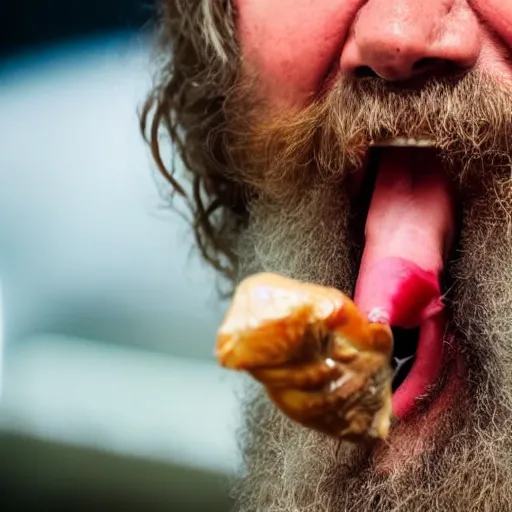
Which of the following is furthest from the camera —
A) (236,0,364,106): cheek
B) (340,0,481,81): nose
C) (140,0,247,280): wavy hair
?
(140,0,247,280): wavy hair

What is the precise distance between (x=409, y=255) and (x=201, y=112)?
1.53 feet

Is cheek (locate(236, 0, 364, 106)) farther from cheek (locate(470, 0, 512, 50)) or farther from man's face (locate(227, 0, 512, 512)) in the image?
cheek (locate(470, 0, 512, 50))

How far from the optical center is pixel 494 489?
0.80 metres

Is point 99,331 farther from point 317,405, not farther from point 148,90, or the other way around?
point 317,405

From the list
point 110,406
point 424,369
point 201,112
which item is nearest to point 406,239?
point 424,369

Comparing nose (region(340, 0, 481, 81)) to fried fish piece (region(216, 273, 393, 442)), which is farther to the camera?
nose (region(340, 0, 481, 81))

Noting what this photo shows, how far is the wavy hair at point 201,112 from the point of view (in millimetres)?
1038

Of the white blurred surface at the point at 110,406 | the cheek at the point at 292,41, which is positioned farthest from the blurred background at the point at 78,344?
the cheek at the point at 292,41

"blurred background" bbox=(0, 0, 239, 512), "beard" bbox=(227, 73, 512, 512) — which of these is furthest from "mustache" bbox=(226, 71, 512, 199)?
"blurred background" bbox=(0, 0, 239, 512)

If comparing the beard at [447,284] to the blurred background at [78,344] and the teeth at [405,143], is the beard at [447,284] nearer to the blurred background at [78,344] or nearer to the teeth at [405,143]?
the teeth at [405,143]

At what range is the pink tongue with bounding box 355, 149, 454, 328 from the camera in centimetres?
75

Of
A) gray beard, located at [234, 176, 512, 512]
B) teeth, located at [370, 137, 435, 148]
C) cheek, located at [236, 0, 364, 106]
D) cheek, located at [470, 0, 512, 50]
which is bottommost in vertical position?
gray beard, located at [234, 176, 512, 512]

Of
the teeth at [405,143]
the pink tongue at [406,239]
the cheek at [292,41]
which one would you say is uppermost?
the cheek at [292,41]

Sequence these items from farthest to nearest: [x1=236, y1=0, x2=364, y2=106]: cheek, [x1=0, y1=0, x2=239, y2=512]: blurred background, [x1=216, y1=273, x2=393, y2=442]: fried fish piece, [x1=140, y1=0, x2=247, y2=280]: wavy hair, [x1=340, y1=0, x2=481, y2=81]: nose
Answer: [x1=0, y1=0, x2=239, y2=512]: blurred background < [x1=140, y1=0, x2=247, y2=280]: wavy hair < [x1=236, y1=0, x2=364, y2=106]: cheek < [x1=340, y1=0, x2=481, y2=81]: nose < [x1=216, y1=273, x2=393, y2=442]: fried fish piece
